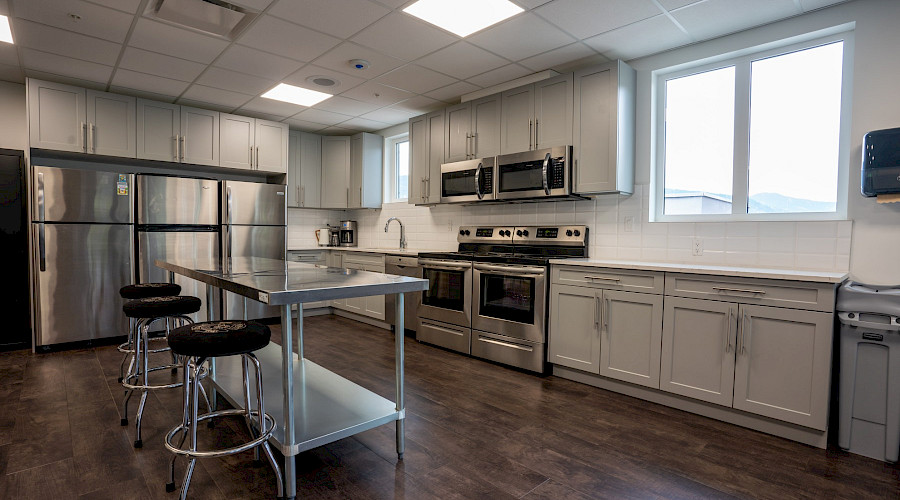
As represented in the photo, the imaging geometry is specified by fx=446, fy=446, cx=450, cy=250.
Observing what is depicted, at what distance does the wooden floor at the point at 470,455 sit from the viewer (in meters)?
1.95

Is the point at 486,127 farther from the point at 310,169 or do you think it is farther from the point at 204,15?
the point at 310,169

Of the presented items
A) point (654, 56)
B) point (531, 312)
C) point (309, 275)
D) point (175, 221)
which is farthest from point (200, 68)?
point (654, 56)

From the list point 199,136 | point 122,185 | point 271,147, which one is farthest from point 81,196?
point 271,147

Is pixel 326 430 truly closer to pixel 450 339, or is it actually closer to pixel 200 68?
pixel 450 339

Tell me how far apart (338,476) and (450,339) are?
2.27m

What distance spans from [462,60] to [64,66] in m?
3.46

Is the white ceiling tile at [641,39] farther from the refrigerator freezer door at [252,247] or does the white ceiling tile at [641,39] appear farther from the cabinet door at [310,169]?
the cabinet door at [310,169]

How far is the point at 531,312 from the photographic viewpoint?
362cm

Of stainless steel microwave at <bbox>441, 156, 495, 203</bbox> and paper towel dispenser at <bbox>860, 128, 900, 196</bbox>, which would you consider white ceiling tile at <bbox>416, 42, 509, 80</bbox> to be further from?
paper towel dispenser at <bbox>860, 128, 900, 196</bbox>

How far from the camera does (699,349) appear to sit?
2773 millimetres

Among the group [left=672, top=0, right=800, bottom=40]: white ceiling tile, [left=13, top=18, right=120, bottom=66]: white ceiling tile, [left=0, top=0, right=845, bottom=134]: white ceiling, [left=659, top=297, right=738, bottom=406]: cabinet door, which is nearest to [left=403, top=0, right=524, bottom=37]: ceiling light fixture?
[left=0, top=0, right=845, bottom=134]: white ceiling

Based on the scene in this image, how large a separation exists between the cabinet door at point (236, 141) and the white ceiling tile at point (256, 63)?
4.83ft

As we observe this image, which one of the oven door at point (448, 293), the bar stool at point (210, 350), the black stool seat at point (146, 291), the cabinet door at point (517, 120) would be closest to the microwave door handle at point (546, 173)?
the cabinet door at point (517, 120)

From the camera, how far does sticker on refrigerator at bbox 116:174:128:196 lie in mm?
4411
